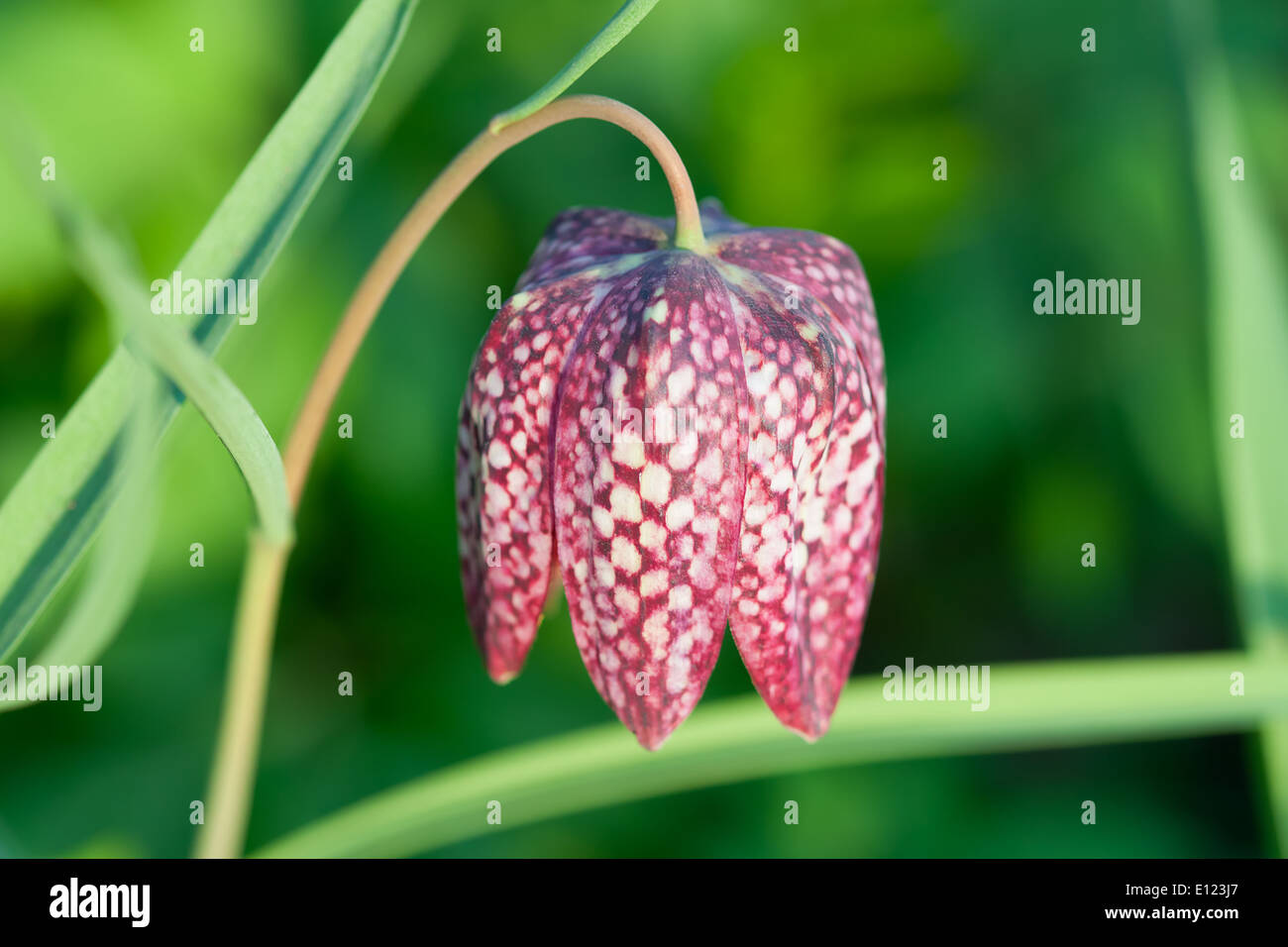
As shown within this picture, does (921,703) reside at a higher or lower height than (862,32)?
lower

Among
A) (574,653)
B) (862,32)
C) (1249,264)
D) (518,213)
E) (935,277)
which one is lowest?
(574,653)

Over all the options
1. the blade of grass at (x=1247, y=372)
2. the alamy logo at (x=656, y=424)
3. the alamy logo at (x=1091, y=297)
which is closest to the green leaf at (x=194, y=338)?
the alamy logo at (x=656, y=424)

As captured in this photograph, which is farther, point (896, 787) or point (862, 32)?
point (862, 32)

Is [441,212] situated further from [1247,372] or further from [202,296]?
[1247,372]

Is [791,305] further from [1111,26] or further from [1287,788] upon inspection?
[1111,26]
